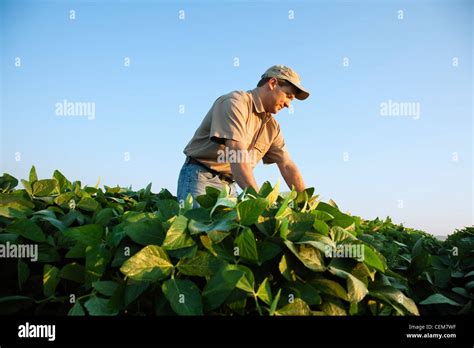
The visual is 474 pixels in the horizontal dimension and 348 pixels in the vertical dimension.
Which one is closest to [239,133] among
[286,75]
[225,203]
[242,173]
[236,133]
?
[236,133]

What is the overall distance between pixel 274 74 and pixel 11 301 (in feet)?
12.1

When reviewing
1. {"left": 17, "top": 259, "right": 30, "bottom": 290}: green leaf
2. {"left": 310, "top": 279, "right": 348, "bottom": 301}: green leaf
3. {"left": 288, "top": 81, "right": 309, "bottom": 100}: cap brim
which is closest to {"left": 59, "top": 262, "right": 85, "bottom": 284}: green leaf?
{"left": 17, "top": 259, "right": 30, "bottom": 290}: green leaf

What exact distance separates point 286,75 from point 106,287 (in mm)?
3711

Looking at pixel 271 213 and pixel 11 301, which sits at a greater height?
pixel 271 213

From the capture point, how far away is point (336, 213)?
1.77 metres

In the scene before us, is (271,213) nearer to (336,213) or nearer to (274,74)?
(336,213)

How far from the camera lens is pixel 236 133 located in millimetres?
4039

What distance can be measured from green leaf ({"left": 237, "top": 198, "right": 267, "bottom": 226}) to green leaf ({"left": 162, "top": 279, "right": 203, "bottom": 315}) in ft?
0.94

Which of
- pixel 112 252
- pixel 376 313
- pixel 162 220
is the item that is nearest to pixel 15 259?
pixel 112 252

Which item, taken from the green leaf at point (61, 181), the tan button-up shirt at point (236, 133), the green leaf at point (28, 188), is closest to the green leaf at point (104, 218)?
the green leaf at point (28, 188)

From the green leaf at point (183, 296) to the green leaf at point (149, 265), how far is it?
0.16 ft

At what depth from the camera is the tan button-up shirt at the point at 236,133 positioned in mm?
4078

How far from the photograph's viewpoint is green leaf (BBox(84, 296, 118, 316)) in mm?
1301

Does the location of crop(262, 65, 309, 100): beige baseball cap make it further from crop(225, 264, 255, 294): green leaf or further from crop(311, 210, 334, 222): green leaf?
crop(225, 264, 255, 294): green leaf
